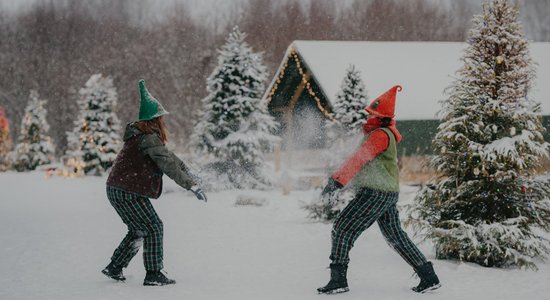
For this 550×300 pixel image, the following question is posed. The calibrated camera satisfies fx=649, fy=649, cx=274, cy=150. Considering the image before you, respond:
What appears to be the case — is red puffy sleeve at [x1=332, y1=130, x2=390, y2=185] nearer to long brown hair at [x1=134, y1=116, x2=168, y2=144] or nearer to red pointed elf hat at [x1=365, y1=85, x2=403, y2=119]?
red pointed elf hat at [x1=365, y1=85, x2=403, y2=119]

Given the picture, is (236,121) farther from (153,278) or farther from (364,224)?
(364,224)

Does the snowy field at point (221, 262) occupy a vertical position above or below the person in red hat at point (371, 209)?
below

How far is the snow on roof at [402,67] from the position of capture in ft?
74.8

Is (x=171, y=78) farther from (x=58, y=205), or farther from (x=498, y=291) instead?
(x=498, y=291)

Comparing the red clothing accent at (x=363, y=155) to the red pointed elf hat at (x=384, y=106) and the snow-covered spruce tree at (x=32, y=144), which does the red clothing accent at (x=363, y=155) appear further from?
the snow-covered spruce tree at (x=32, y=144)

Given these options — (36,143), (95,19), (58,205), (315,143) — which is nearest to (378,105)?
(58,205)

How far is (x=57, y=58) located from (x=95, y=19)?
5.85 m

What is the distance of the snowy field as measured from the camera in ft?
19.9

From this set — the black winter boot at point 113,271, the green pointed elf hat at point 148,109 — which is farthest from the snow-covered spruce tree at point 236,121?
the green pointed elf hat at point 148,109

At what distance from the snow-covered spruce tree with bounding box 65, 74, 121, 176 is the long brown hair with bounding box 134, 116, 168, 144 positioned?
2046cm

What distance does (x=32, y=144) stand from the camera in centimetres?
3089

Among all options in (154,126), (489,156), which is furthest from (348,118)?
(154,126)

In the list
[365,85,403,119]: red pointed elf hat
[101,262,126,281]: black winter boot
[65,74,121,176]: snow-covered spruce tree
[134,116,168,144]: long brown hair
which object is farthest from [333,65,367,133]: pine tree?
[65,74,121,176]: snow-covered spruce tree

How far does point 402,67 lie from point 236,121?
895 cm
